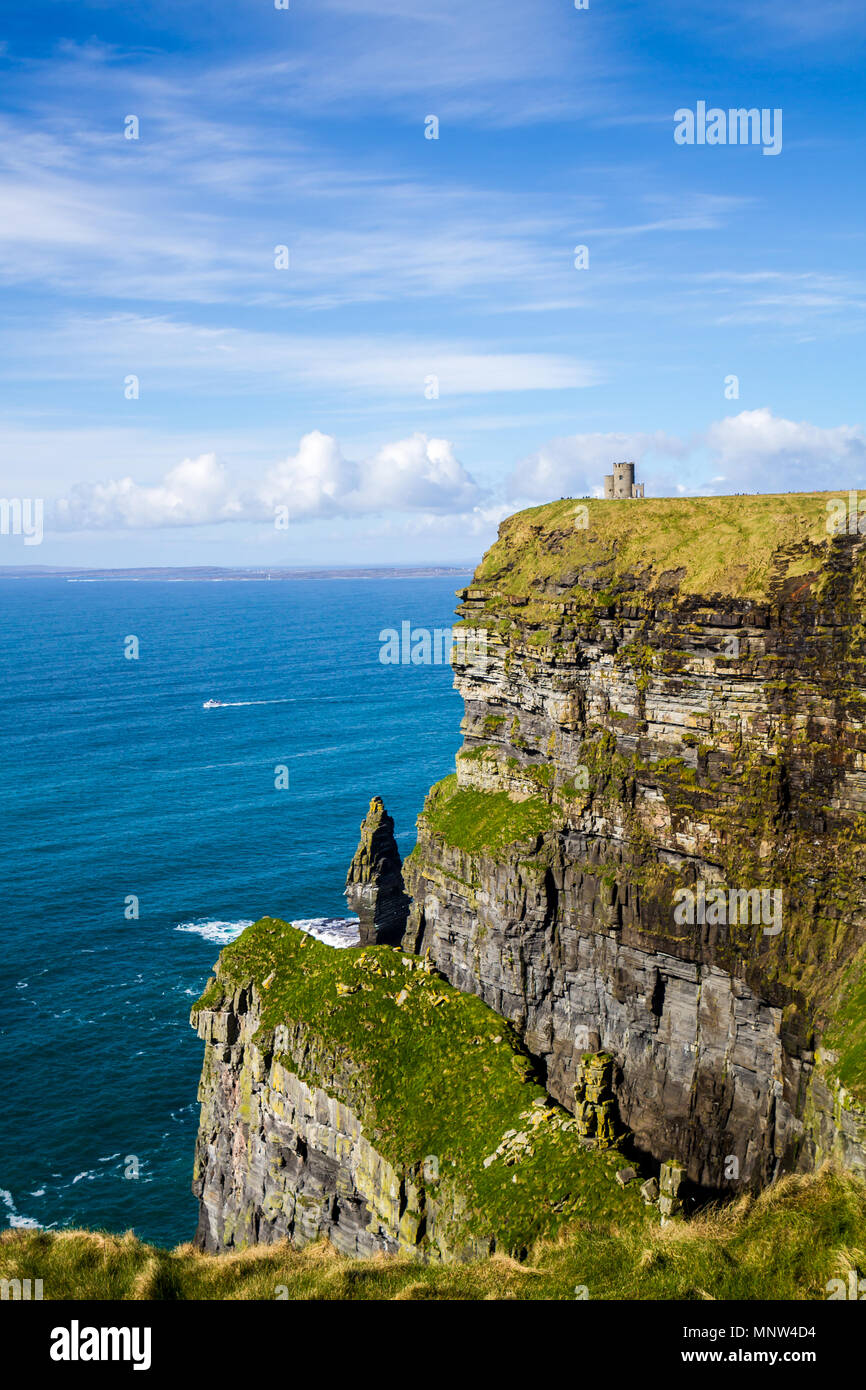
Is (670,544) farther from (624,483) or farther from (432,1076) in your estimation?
(432,1076)

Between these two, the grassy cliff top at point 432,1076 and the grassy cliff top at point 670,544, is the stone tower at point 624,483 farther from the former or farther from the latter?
the grassy cliff top at point 432,1076

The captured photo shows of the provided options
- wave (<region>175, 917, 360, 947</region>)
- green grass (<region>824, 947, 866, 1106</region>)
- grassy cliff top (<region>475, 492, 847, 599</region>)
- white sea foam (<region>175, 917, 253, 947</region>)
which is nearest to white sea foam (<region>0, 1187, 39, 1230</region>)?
wave (<region>175, 917, 360, 947</region>)

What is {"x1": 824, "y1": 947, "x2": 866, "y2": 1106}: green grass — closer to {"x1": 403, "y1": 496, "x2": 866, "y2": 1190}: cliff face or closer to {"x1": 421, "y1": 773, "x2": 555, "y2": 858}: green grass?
{"x1": 403, "y1": 496, "x2": 866, "y2": 1190}: cliff face

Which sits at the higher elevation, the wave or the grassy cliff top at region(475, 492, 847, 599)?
the grassy cliff top at region(475, 492, 847, 599)

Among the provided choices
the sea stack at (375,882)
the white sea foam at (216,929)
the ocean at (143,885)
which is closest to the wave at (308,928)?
the white sea foam at (216,929)
